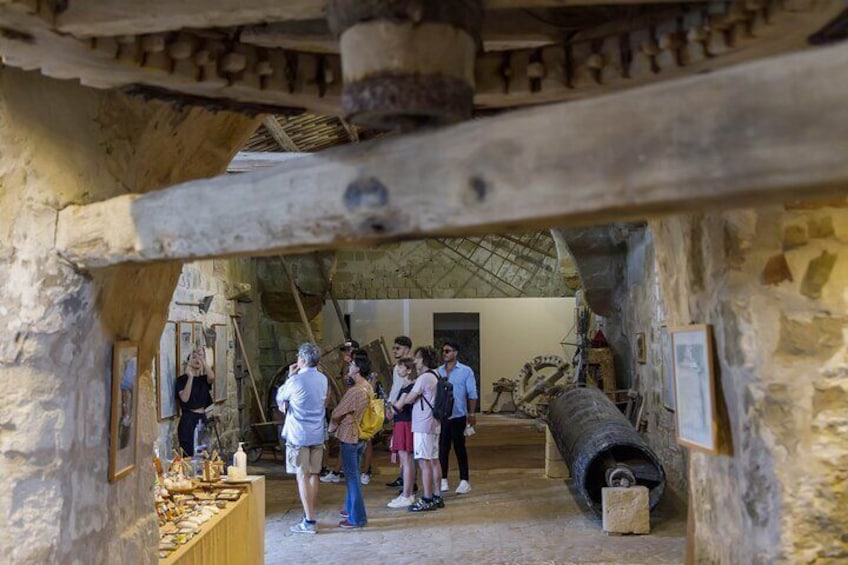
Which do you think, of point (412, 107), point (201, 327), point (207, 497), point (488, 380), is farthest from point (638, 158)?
point (488, 380)

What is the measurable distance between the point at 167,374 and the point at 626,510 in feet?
11.9

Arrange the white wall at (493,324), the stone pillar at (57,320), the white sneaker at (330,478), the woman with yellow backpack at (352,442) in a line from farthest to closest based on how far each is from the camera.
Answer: the white wall at (493,324) < the white sneaker at (330,478) < the woman with yellow backpack at (352,442) < the stone pillar at (57,320)

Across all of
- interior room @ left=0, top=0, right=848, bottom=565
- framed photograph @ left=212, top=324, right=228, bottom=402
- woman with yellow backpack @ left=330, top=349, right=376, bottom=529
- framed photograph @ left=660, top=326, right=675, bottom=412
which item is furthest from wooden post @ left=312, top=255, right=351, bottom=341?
interior room @ left=0, top=0, right=848, bottom=565

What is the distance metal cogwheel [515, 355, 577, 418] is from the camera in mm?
12250

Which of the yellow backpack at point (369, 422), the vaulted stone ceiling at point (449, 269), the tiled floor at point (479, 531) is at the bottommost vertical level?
the tiled floor at point (479, 531)

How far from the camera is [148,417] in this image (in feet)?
10.1

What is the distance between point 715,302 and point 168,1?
190 centimetres

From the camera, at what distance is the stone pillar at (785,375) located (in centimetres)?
243

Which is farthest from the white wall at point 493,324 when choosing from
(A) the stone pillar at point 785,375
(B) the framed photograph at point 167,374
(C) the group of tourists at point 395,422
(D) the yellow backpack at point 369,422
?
(A) the stone pillar at point 785,375

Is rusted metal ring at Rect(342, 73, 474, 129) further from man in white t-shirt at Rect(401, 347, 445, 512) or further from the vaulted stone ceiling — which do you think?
the vaulted stone ceiling

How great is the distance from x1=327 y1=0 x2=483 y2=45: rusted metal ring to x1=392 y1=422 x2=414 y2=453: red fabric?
16.5 feet

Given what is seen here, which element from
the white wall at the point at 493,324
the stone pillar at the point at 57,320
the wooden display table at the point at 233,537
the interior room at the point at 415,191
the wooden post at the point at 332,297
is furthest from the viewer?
the white wall at the point at 493,324

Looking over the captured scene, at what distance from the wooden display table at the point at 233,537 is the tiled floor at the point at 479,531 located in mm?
589

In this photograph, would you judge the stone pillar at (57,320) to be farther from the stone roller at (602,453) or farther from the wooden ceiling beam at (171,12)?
the stone roller at (602,453)
